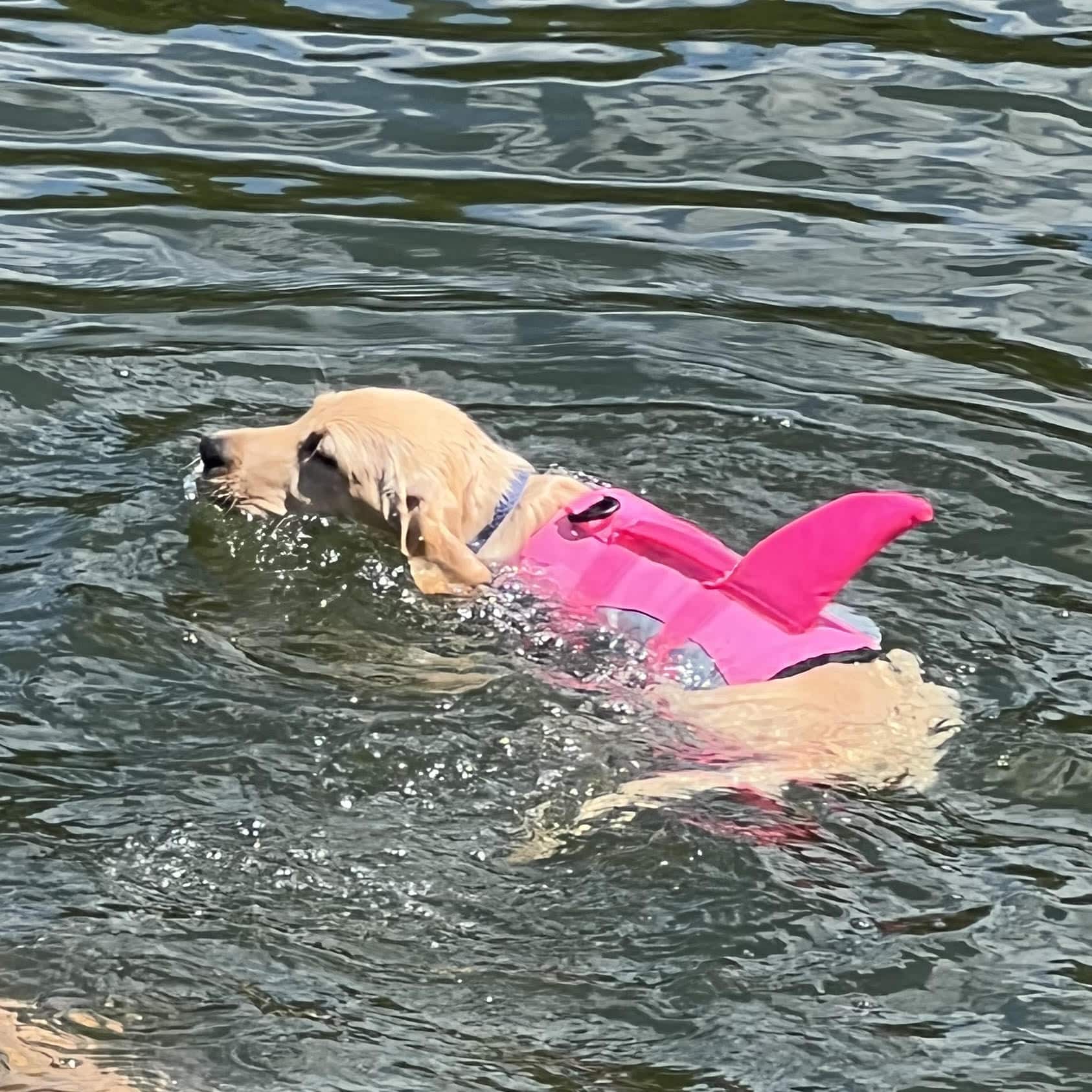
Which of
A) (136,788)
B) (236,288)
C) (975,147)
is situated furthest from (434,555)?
(975,147)

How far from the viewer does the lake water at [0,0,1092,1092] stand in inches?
156

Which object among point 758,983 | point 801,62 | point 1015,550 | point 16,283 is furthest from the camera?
point 801,62

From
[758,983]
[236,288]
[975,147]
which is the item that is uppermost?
[975,147]

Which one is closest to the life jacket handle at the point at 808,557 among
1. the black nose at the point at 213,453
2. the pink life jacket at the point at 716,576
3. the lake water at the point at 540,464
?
the pink life jacket at the point at 716,576

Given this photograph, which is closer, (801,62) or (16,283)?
(16,283)

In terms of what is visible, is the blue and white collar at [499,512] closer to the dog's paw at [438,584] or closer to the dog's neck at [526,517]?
the dog's neck at [526,517]

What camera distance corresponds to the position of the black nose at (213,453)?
5.99 meters

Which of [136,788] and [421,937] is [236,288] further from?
[421,937]

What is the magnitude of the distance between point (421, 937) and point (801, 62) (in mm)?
6523

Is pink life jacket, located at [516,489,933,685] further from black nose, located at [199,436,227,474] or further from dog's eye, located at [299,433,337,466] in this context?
black nose, located at [199,436,227,474]

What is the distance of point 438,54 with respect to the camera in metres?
9.75

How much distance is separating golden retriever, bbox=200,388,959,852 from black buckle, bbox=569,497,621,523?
0.88 feet

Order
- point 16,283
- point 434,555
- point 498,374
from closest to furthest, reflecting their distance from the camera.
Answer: point 434,555
point 498,374
point 16,283

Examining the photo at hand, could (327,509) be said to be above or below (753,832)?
above
